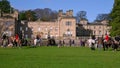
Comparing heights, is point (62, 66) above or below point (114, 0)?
below

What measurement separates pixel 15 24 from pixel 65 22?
737 inches

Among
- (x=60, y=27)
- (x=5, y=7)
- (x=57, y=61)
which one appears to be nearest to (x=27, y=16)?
(x=5, y=7)

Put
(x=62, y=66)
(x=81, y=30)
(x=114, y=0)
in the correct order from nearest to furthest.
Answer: (x=62, y=66) → (x=114, y=0) → (x=81, y=30)

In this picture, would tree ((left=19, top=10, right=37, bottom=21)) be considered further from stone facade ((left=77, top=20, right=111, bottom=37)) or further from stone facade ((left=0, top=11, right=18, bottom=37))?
stone facade ((left=0, top=11, right=18, bottom=37))

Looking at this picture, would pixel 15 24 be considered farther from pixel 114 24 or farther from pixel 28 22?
pixel 114 24

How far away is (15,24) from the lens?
14812 cm

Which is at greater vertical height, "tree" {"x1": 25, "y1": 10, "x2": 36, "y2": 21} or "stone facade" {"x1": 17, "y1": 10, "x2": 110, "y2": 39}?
"tree" {"x1": 25, "y1": 10, "x2": 36, "y2": 21}

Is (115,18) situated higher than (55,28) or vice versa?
(55,28)

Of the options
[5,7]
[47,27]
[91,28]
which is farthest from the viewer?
[91,28]

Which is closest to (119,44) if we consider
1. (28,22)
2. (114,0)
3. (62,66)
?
(62,66)

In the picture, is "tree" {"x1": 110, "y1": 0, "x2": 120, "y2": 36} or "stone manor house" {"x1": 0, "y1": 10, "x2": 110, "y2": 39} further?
"stone manor house" {"x1": 0, "y1": 10, "x2": 110, "y2": 39}

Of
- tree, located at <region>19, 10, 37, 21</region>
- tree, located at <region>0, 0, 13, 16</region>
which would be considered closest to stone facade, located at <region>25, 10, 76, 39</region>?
tree, located at <region>0, 0, 13, 16</region>

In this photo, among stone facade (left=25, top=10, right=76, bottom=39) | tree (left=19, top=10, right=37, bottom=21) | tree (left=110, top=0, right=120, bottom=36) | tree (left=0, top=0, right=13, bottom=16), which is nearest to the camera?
tree (left=110, top=0, right=120, bottom=36)

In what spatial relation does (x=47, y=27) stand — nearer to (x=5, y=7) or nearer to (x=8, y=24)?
(x=5, y=7)
